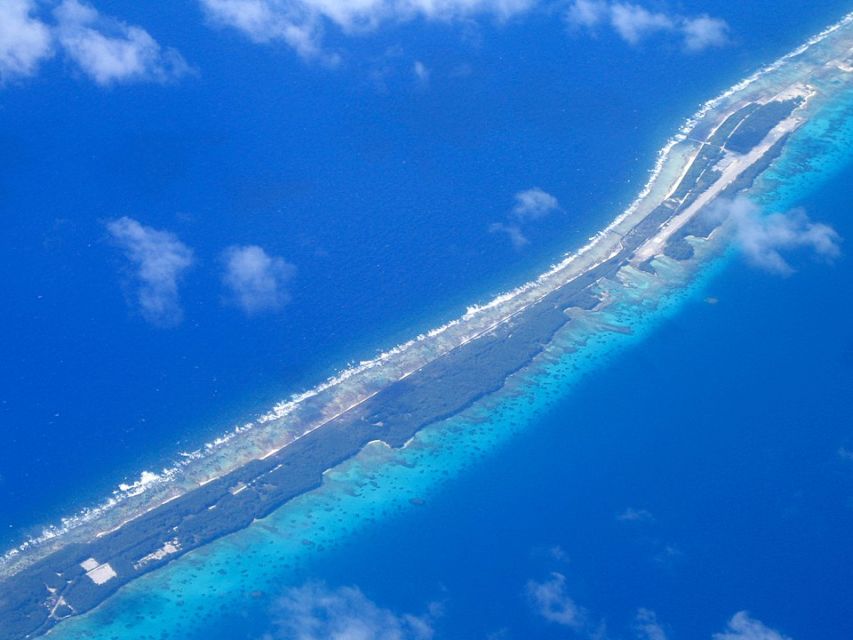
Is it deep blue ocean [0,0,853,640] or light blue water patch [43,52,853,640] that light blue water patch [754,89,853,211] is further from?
light blue water patch [43,52,853,640]

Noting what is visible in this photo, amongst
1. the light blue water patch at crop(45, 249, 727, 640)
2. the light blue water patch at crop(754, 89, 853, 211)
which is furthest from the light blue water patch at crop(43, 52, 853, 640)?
the light blue water patch at crop(754, 89, 853, 211)

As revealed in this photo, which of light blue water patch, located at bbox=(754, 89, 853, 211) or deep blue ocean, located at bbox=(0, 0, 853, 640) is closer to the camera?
deep blue ocean, located at bbox=(0, 0, 853, 640)

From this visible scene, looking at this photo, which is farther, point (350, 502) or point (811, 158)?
point (811, 158)

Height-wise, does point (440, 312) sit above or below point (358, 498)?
above

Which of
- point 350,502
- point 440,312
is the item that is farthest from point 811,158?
point 350,502

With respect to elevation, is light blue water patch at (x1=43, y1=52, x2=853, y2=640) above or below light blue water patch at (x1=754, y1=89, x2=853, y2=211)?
below

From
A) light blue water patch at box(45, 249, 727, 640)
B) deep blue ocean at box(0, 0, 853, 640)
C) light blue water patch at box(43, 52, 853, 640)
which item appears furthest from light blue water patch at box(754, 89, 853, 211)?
light blue water patch at box(45, 249, 727, 640)

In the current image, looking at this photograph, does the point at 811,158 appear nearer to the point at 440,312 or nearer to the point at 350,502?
the point at 440,312

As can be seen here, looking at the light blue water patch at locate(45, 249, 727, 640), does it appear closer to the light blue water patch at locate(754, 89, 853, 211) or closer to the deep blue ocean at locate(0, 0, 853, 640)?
the deep blue ocean at locate(0, 0, 853, 640)

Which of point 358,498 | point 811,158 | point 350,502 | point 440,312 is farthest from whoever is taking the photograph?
point 811,158
